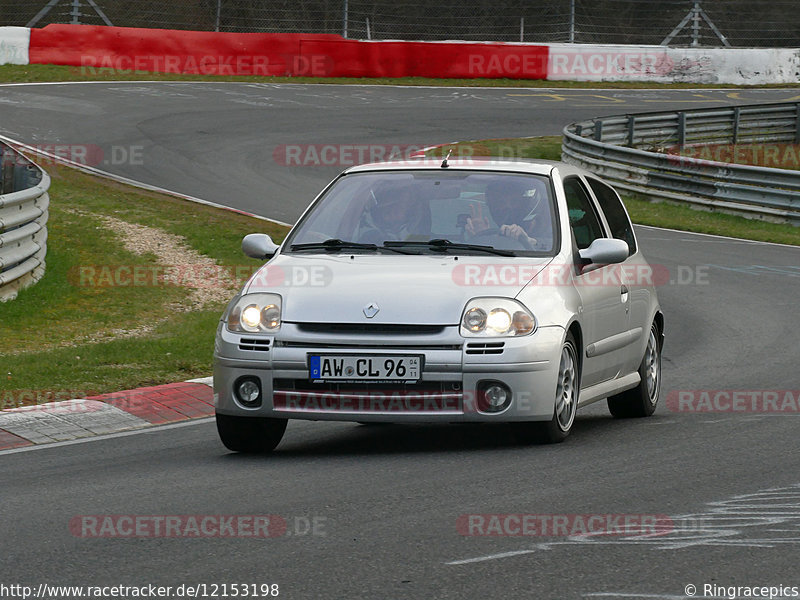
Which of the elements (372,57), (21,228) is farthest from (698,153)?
(21,228)

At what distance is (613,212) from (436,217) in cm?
177

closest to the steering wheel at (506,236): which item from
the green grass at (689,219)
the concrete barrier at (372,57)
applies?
the green grass at (689,219)

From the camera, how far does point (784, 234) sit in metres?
23.5

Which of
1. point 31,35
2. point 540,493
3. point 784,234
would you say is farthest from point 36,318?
point 31,35

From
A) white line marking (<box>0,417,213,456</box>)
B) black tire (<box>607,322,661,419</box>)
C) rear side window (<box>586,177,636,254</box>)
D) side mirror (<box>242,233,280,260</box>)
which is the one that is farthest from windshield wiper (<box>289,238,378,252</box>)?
black tire (<box>607,322,661,419</box>)

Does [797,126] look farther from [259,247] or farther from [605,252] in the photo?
[259,247]

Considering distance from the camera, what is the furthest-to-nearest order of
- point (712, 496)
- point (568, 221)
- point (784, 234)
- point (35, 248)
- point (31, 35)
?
point (31, 35)
point (784, 234)
point (35, 248)
point (568, 221)
point (712, 496)

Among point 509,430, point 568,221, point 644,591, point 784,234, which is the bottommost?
point 784,234

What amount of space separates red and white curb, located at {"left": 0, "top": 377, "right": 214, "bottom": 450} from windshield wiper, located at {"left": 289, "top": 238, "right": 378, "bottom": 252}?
5.51 feet

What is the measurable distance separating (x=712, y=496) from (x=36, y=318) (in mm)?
8695

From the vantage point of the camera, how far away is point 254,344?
786 centimetres

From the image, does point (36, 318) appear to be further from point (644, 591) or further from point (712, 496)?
→ point (644, 591)

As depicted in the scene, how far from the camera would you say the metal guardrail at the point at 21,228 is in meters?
14.1

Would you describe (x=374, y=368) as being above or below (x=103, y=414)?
above
